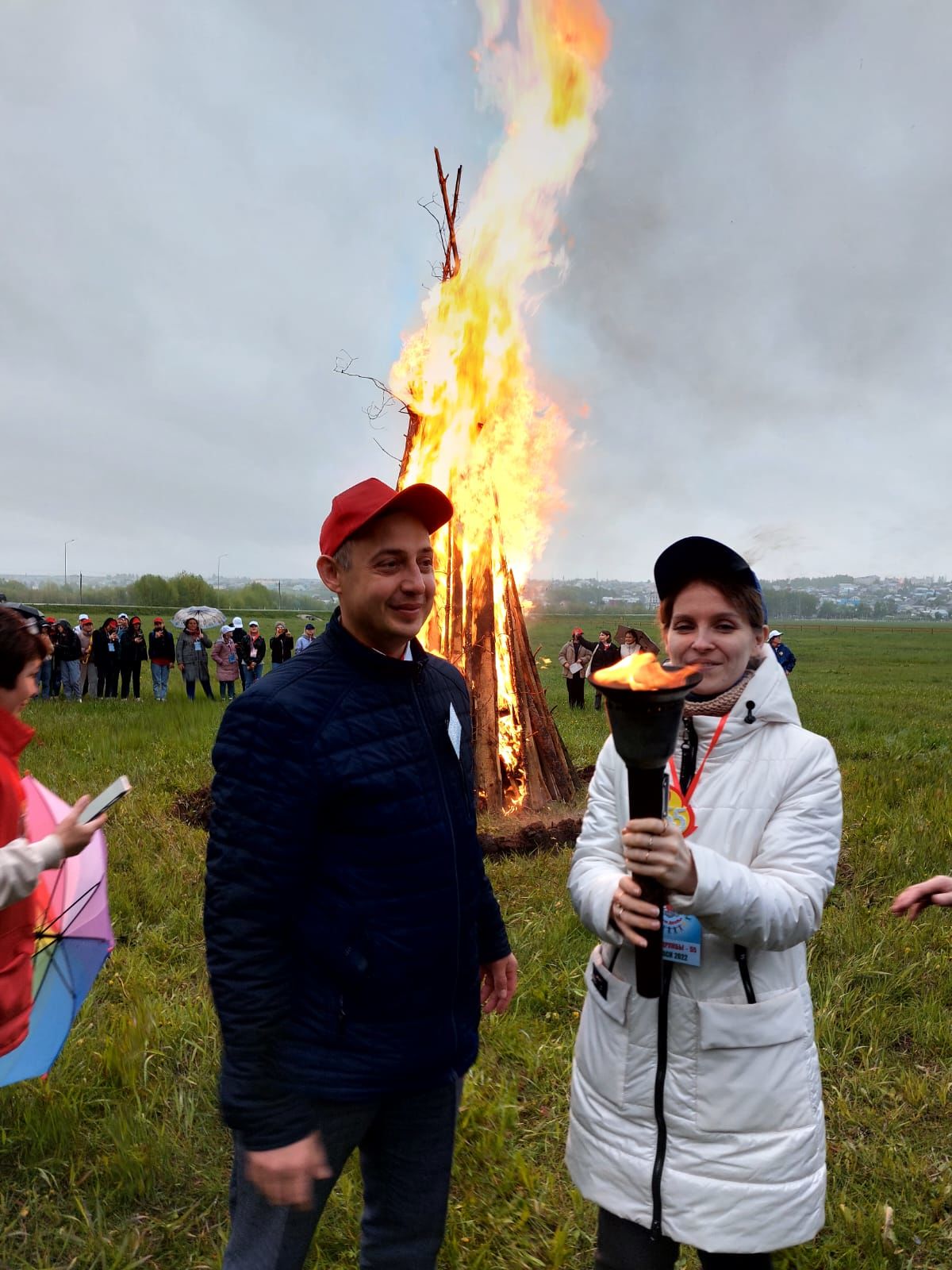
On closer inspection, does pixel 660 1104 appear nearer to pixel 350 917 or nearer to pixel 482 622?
pixel 350 917

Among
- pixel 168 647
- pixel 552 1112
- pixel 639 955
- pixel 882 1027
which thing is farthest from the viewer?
pixel 168 647

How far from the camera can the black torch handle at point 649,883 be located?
5.15 ft

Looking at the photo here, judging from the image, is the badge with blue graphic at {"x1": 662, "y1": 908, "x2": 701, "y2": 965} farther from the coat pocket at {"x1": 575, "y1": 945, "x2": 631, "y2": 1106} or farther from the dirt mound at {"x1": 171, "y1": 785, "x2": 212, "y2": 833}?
the dirt mound at {"x1": 171, "y1": 785, "x2": 212, "y2": 833}

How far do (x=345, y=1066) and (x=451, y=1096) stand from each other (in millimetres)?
374

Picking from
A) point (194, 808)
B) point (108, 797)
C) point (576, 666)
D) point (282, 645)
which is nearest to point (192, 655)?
point (282, 645)

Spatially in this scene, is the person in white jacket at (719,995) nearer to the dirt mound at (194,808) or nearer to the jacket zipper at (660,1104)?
the jacket zipper at (660,1104)

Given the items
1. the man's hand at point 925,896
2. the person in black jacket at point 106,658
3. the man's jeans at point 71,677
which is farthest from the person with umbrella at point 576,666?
the man's hand at point 925,896

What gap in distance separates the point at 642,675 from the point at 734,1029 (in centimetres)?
89

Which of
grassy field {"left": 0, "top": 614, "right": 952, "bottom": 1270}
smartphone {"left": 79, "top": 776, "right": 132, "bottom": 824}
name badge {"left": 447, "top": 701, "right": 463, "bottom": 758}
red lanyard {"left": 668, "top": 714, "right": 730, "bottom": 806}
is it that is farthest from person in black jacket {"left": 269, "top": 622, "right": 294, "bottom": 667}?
red lanyard {"left": 668, "top": 714, "right": 730, "bottom": 806}

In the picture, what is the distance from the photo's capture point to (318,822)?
1.78 metres

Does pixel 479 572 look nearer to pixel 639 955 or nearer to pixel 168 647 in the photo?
pixel 639 955

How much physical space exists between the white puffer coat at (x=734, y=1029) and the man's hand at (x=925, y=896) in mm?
466

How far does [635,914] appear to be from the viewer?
1636 millimetres

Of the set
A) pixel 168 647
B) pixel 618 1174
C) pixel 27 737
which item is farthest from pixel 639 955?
pixel 168 647
